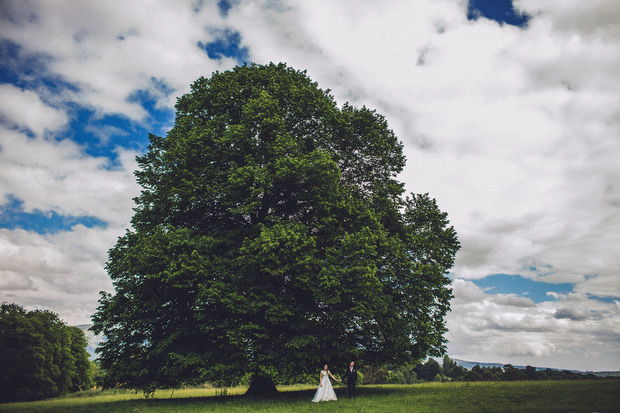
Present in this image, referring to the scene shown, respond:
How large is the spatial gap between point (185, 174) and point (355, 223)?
1015 cm

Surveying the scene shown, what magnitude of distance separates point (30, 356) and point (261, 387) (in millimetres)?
43016

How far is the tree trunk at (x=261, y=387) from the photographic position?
2003 cm

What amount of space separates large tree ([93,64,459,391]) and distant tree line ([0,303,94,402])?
37794 millimetres

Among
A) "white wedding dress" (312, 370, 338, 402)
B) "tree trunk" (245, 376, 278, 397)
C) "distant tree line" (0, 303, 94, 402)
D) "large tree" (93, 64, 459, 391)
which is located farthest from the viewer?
"distant tree line" (0, 303, 94, 402)

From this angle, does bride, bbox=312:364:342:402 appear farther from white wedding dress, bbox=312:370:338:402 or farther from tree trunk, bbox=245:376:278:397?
tree trunk, bbox=245:376:278:397

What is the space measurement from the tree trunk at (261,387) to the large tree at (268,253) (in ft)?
0.50

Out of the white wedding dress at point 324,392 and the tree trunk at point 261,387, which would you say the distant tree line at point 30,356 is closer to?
the tree trunk at point 261,387

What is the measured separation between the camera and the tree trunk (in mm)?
20034

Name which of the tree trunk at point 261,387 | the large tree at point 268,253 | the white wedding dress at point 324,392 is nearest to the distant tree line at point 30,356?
the large tree at point 268,253

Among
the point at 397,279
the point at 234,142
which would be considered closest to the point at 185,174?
the point at 234,142

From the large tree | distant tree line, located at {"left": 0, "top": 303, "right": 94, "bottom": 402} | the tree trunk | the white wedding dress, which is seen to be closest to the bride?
the white wedding dress

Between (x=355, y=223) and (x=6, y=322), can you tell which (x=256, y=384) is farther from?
(x=6, y=322)

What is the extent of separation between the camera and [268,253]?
56.1 feet

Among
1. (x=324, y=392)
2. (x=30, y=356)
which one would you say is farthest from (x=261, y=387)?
(x=30, y=356)
